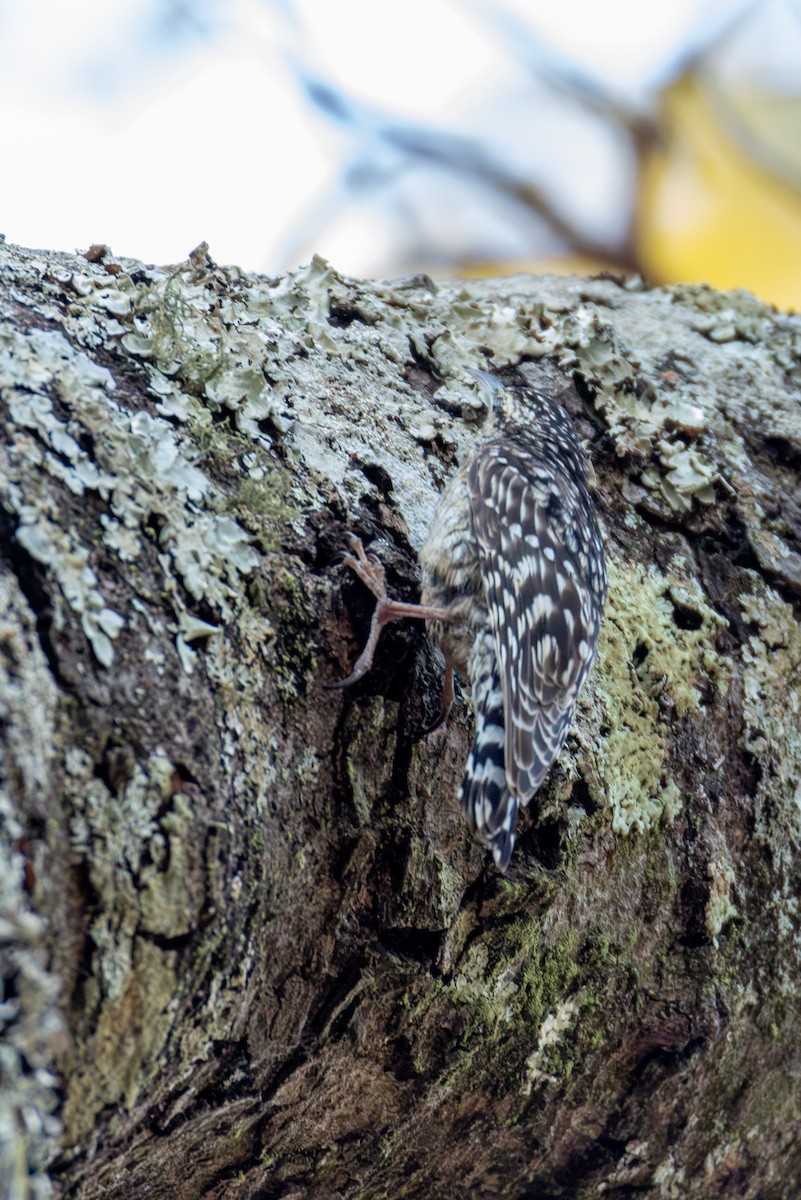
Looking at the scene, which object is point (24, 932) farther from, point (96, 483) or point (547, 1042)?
point (547, 1042)

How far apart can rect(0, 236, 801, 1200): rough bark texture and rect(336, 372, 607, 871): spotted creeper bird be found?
92mm

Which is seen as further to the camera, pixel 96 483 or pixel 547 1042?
pixel 547 1042

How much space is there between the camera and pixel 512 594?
94.3 inches

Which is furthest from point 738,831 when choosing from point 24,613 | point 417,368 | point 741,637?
point 24,613

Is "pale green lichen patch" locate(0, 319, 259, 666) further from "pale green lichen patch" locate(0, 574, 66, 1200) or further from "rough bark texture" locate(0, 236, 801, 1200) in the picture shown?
"pale green lichen patch" locate(0, 574, 66, 1200)

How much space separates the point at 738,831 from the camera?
2.44 metres

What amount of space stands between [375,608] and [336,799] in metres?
0.39

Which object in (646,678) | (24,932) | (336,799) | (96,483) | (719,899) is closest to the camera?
(24,932)

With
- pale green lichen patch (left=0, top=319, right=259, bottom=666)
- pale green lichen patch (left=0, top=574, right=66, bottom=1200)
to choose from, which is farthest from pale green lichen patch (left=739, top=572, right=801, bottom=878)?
pale green lichen patch (left=0, top=574, right=66, bottom=1200)

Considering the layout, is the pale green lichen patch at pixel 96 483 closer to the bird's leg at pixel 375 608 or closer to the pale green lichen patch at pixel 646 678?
the bird's leg at pixel 375 608

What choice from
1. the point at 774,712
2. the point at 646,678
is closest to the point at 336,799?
the point at 646,678

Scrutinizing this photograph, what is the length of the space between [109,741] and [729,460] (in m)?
2.09

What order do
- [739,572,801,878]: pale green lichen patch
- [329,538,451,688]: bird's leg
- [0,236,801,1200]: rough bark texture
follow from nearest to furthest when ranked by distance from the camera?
[0,236,801,1200]: rough bark texture < [329,538,451,688]: bird's leg < [739,572,801,878]: pale green lichen patch

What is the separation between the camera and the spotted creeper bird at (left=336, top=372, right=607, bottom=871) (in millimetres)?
1989
